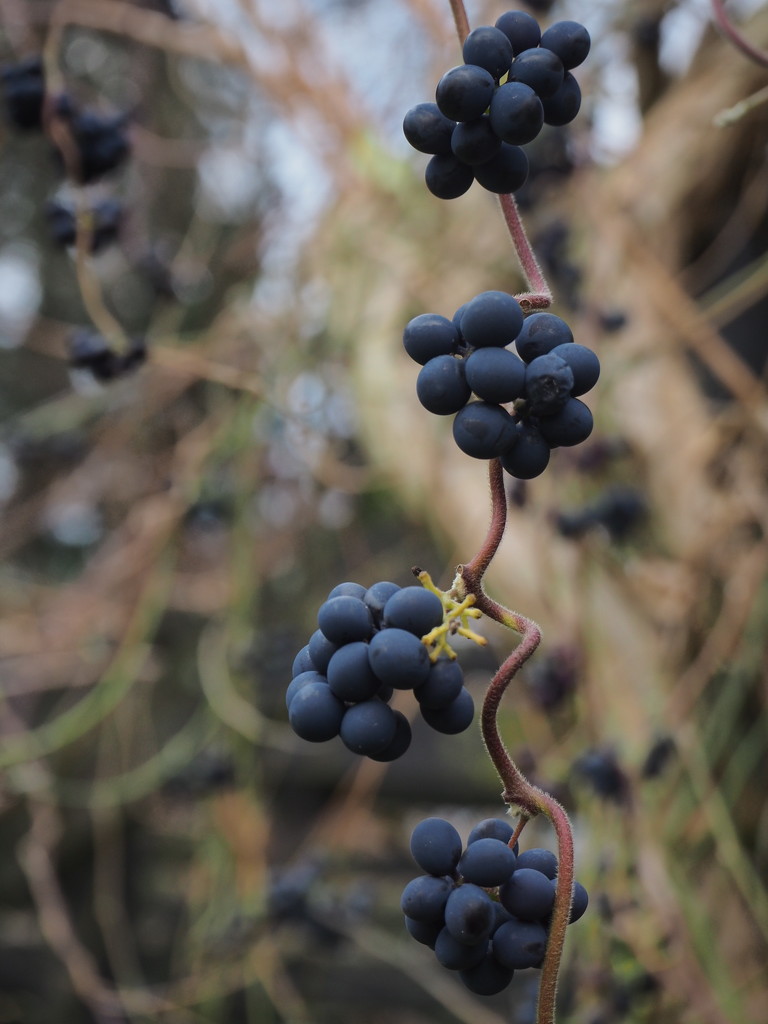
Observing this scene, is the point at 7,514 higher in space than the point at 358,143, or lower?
lower

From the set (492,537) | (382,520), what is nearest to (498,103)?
(492,537)

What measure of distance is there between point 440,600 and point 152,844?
2990mm

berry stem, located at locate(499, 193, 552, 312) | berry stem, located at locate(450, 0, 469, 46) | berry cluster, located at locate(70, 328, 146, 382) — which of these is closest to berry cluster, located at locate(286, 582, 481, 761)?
berry stem, located at locate(499, 193, 552, 312)

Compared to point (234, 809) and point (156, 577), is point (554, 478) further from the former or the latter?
point (234, 809)

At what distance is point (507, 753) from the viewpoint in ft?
1.13

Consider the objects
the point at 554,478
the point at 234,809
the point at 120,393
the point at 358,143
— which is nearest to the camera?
the point at 554,478

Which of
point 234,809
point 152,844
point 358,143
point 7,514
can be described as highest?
point 358,143

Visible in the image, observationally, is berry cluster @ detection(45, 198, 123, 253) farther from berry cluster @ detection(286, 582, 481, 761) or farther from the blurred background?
berry cluster @ detection(286, 582, 481, 761)

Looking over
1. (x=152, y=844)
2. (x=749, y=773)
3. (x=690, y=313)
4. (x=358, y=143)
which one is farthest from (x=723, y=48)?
(x=152, y=844)

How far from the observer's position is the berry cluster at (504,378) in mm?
356

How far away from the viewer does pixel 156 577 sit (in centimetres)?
142

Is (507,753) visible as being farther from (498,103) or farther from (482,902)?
(498,103)

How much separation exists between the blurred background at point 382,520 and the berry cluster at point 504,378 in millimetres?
348

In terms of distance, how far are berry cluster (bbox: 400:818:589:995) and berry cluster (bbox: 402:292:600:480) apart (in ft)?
0.55
